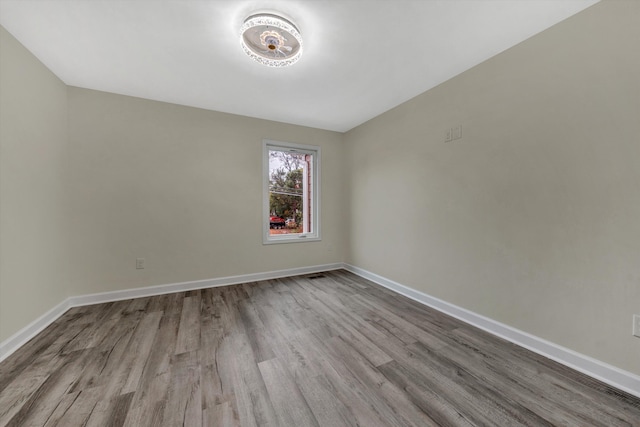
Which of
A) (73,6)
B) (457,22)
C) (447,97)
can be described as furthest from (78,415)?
(447,97)

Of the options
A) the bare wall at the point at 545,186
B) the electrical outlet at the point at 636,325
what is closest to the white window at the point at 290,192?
the bare wall at the point at 545,186

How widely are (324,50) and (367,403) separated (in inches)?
98.9

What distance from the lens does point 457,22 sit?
1662 mm

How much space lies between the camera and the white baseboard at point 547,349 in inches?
56.1

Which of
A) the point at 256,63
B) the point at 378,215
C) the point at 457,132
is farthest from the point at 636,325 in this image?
the point at 256,63

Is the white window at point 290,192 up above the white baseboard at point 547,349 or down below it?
above

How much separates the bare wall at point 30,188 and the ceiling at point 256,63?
0.81 feet

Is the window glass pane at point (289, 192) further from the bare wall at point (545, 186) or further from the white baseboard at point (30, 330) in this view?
the white baseboard at point (30, 330)

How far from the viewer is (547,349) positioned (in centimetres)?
172

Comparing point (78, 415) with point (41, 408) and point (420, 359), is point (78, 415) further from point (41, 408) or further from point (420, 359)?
point (420, 359)

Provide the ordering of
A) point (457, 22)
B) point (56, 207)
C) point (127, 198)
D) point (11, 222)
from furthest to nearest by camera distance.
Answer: point (127, 198), point (56, 207), point (11, 222), point (457, 22)

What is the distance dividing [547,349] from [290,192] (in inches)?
130

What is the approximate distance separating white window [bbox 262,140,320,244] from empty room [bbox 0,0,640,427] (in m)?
0.48

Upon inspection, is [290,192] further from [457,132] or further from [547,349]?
[547,349]
